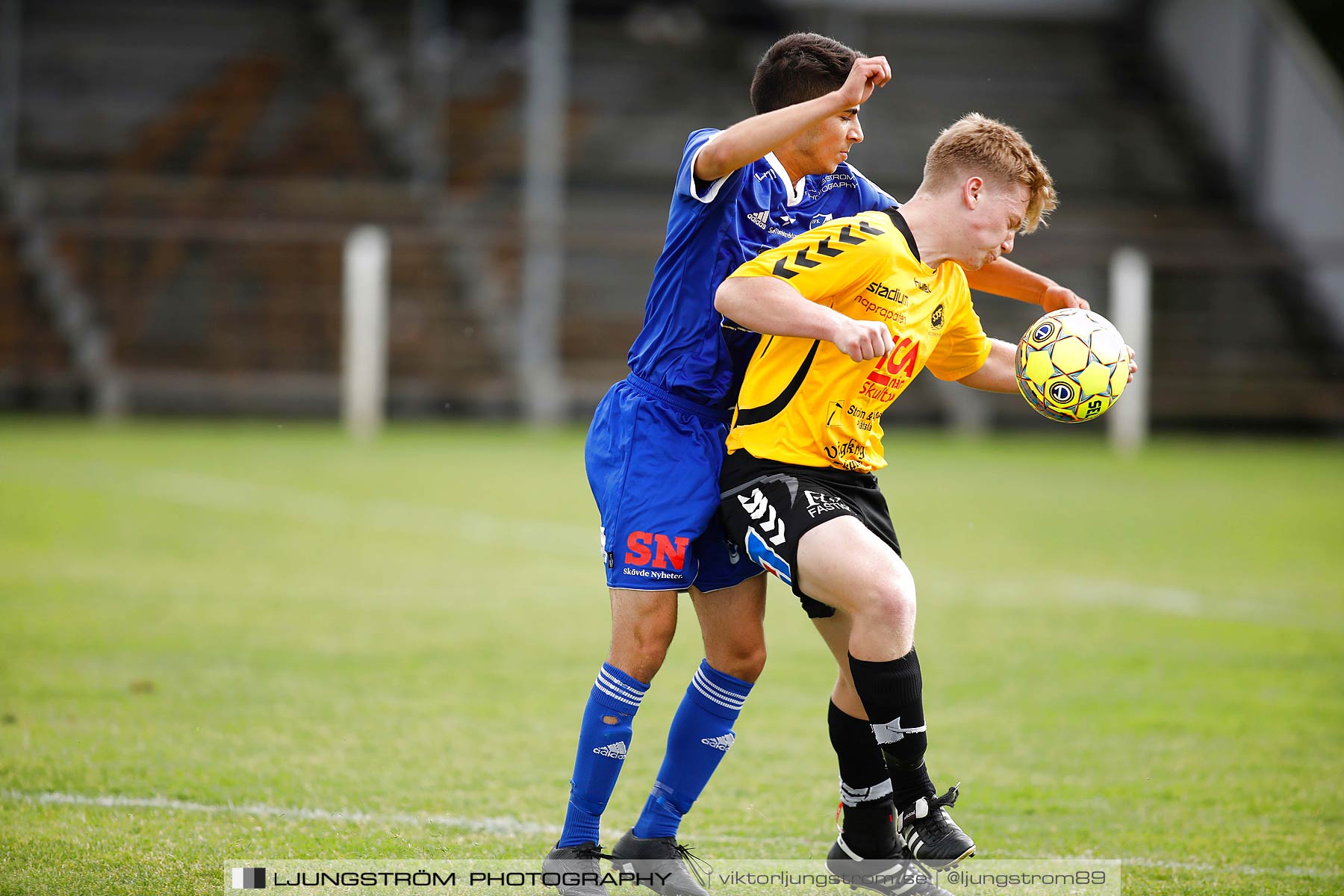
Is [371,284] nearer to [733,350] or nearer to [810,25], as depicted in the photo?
[810,25]

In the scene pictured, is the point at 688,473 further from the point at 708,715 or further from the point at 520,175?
the point at 520,175

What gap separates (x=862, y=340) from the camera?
10.0 feet

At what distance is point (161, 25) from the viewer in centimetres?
2575

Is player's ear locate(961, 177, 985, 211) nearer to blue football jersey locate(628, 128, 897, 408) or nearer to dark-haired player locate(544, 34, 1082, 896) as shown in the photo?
dark-haired player locate(544, 34, 1082, 896)

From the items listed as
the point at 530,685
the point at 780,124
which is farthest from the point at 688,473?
the point at 530,685

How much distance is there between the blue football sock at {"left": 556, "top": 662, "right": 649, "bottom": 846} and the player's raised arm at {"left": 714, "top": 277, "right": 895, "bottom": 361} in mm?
911

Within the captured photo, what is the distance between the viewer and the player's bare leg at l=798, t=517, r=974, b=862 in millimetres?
3234

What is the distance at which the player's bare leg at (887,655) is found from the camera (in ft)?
10.6

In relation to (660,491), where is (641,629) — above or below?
below

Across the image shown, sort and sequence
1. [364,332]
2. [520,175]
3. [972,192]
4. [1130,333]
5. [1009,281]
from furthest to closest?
[520,175], [364,332], [1130,333], [1009,281], [972,192]

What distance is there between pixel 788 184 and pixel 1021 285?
0.73 m

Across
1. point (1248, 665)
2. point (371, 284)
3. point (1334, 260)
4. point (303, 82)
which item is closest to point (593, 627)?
point (1248, 665)

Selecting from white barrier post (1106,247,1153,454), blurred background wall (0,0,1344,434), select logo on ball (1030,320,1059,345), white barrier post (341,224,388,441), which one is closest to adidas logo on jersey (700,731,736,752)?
select logo on ball (1030,320,1059,345)

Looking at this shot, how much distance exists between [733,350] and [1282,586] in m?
5.79
